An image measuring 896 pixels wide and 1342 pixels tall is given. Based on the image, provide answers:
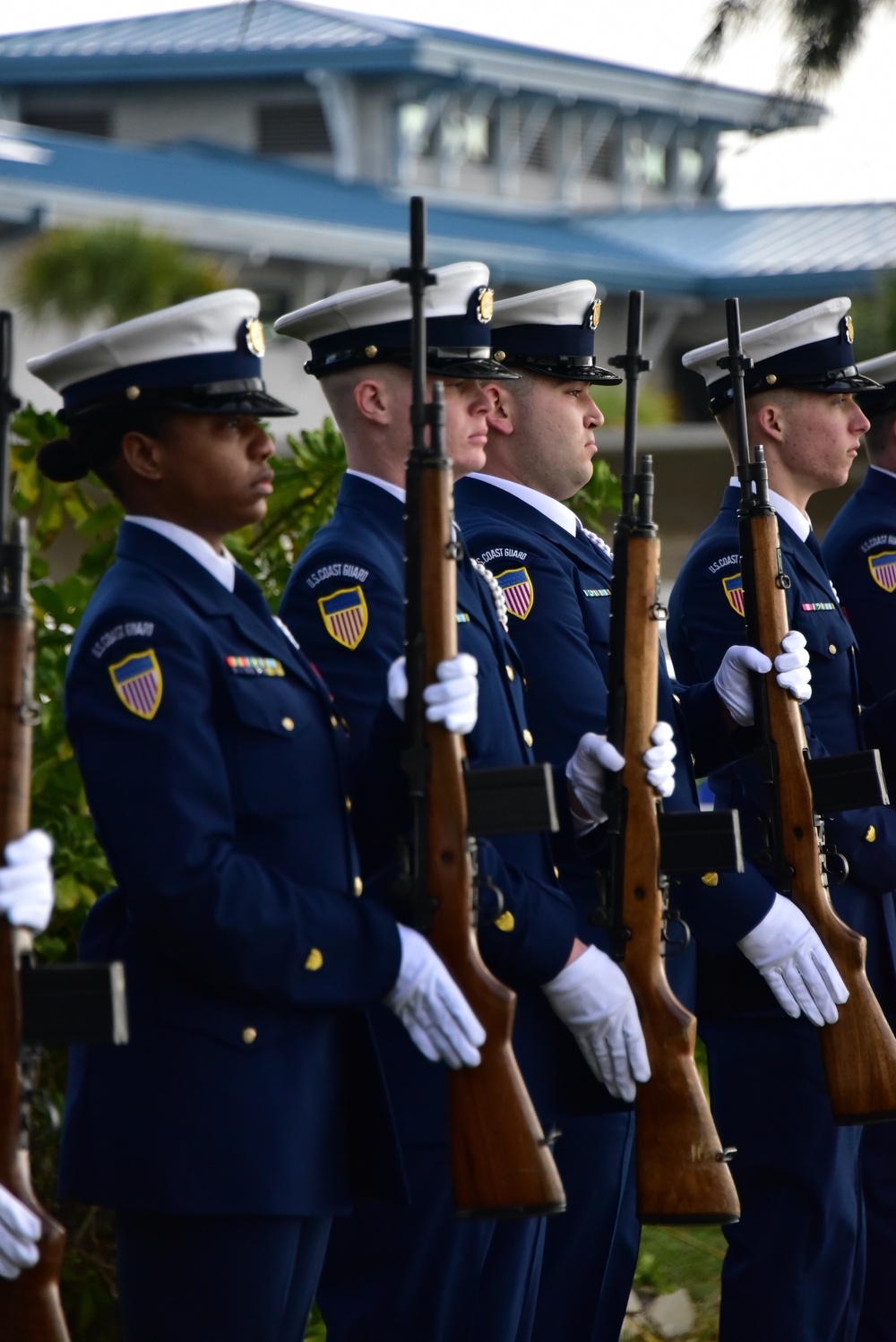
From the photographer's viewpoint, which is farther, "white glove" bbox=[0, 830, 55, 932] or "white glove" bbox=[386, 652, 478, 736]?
"white glove" bbox=[386, 652, 478, 736]

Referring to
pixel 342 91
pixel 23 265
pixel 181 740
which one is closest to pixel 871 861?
pixel 181 740

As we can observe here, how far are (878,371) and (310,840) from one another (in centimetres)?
265

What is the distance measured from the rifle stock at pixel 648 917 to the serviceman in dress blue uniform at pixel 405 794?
63mm

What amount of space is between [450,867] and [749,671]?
125cm

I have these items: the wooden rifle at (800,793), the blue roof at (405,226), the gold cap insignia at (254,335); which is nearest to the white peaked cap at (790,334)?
the wooden rifle at (800,793)

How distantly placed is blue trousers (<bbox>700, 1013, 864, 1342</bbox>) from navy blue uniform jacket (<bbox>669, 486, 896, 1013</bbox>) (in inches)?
7.0

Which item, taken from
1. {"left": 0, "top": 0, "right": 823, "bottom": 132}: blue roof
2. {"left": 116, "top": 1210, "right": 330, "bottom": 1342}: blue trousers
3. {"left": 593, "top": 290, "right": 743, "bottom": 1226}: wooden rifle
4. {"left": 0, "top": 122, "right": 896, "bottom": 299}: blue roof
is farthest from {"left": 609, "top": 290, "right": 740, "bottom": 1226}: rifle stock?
{"left": 0, "top": 0, "right": 823, "bottom": 132}: blue roof

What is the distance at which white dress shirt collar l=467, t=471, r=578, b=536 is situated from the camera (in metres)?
4.16

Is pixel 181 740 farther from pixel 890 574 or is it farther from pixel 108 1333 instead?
pixel 890 574

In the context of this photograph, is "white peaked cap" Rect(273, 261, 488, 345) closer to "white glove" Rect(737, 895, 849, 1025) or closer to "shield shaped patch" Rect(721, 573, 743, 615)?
"shield shaped patch" Rect(721, 573, 743, 615)

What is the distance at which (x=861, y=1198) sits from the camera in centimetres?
432

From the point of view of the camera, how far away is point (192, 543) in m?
3.16

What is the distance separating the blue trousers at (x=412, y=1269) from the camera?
3383 millimetres

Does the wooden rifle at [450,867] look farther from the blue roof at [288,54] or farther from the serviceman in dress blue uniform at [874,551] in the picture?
the blue roof at [288,54]
